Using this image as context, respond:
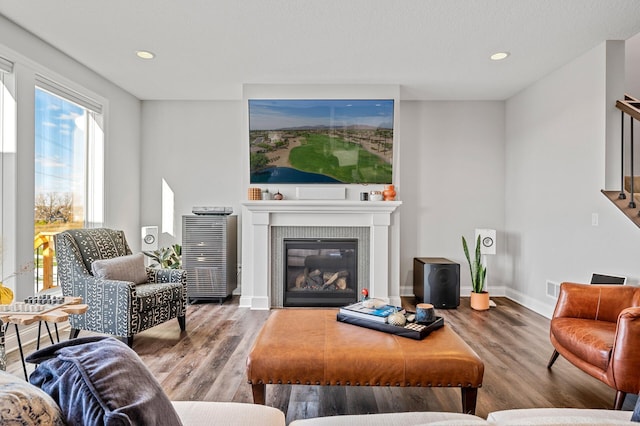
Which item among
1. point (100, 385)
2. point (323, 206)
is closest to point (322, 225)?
point (323, 206)

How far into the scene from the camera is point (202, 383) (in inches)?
99.1

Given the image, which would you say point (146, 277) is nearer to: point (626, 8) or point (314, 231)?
point (314, 231)

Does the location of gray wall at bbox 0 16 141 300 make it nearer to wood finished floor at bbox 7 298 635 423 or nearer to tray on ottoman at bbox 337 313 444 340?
wood finished floor at bbox 7 298 635 423

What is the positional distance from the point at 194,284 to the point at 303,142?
2180 millimetres

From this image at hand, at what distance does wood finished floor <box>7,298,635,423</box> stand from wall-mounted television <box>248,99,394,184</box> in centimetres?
181

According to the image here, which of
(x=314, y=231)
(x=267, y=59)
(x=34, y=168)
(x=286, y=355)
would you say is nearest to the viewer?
(x=286, y=355)

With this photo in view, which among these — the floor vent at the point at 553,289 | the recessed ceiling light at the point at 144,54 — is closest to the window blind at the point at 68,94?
the recessed ceiling light at the point at 144,54

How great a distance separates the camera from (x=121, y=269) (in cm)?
332

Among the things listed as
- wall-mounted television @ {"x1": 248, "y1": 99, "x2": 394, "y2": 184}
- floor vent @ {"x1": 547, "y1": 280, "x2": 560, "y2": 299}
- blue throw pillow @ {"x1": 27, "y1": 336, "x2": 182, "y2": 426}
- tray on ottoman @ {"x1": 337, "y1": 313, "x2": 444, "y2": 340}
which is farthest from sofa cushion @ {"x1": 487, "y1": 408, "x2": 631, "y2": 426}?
wall-mounted television @ {"x1": 248, "y1": 99, "x2": 394, "y2": 184}

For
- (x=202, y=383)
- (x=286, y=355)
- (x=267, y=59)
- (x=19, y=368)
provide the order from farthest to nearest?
(x=267, y=59), (x=19, y=368), (x=202, y=383), (x=286, y=355)

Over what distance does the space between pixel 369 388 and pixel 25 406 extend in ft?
6.94

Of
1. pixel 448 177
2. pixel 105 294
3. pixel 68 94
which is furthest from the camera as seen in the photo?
pixel 448 177

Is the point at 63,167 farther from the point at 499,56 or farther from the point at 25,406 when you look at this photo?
the point at 499,56

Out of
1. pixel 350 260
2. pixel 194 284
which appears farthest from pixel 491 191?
pixel 194 284
